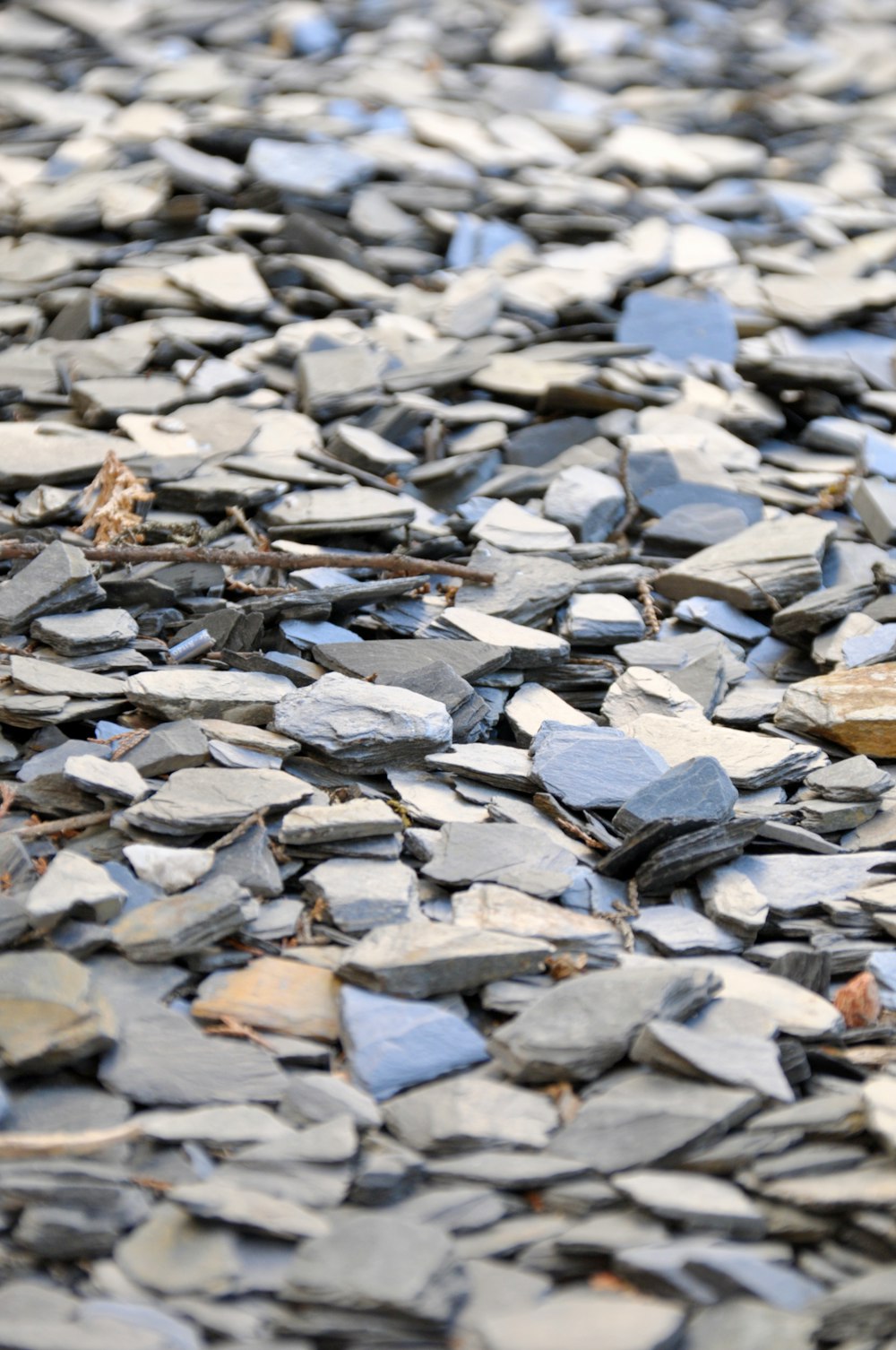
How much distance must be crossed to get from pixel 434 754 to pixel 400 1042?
66 cm

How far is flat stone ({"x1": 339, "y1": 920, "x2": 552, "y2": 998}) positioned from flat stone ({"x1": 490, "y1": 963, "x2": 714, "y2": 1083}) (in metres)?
0.08

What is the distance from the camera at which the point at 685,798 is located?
2143 millimetres

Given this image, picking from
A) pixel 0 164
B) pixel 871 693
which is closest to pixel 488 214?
pixel 0 164

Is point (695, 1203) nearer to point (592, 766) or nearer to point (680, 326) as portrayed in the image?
point (592, 766)

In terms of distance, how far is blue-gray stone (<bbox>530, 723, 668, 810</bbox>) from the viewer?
87.6 inches

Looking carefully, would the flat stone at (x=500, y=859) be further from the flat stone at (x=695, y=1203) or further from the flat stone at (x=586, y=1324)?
the flat stone at (x=586, y=1324)

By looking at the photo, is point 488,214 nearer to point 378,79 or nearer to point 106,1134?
point 378,79

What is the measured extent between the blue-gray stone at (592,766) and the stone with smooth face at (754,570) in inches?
29.1

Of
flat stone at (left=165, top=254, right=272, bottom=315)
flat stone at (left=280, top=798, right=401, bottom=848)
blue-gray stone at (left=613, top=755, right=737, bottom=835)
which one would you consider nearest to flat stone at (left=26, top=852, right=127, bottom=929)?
flat stone at (left=280, top=798, right=401, bottom=848)

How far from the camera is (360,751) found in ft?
7.33

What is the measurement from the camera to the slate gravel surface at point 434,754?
1.47m

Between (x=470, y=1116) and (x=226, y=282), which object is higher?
(x=226, y=282)

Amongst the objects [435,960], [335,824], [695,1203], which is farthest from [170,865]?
[695,1203]

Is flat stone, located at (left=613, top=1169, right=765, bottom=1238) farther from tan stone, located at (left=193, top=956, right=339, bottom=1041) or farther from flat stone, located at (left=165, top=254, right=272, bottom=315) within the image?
flat stone, located at (left=165, top=254, right=272, bottom=315)
